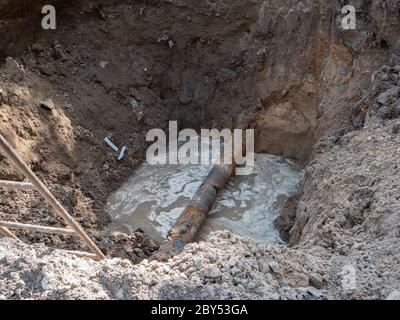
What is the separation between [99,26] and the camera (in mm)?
9367

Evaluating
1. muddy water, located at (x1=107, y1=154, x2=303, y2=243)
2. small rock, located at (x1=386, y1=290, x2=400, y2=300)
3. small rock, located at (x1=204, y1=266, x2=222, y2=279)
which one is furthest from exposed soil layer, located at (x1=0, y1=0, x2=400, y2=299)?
muddy water, located at (x1=107, y1=154, x2=303, y2=243)

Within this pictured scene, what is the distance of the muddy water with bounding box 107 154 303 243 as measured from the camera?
7.46 metres

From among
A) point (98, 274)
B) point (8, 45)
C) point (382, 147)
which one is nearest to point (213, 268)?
point (98, 274)

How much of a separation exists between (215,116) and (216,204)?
7.20 ft

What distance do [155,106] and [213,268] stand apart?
5.77 metres

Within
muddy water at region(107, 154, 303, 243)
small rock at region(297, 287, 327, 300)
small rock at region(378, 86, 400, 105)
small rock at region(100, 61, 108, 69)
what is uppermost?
small rock at region(100, 61, 108, 69)

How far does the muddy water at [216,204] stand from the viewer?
746 centimetres

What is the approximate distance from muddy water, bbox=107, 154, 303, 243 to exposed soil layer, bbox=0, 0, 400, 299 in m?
0.29

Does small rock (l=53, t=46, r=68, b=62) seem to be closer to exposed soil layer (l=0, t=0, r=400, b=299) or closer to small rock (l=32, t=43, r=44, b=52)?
exposed soil layer (l=0, t=0, r=400, b=299)

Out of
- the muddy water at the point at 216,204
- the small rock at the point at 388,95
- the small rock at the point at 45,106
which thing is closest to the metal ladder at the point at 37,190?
the muddy water at the point at 216,204

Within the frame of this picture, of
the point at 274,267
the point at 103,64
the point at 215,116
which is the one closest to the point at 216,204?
the point at 215,116

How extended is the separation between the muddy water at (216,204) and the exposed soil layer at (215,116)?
0.96 feet

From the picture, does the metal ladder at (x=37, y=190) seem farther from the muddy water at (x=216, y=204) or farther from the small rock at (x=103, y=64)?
the small rock at (x=103, y=64)

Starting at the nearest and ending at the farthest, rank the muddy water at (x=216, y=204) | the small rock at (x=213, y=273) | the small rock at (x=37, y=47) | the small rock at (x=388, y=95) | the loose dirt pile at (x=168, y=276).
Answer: the loose dirt pile at (x=168, y=276)
the small rock at (x=213, y=273)
the small rock at (x=388, y=95)
the muddy water at (x=216, y=204)
the small rock at (x=37, y=47)
